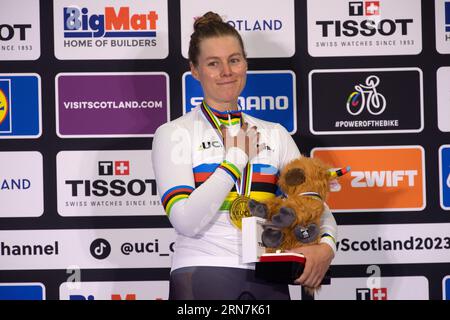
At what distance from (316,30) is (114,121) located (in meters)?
1.04

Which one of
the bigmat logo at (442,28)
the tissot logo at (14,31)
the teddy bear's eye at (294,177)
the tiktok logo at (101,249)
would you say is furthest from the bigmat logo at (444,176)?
the tissot logo at (14,31)

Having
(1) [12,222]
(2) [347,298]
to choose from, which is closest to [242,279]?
(2) [347,298]

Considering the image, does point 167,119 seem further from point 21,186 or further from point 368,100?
point 368,100

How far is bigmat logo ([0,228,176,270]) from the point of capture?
132 inches

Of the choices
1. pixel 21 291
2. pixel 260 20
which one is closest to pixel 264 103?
pixel 260 20

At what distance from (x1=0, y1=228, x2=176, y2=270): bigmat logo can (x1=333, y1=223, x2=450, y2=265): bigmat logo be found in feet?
2.72

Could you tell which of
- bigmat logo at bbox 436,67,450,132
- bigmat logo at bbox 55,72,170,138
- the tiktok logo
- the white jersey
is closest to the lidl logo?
bigmat logo at bbox 55,72,170,138

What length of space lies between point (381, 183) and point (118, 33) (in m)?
1.42

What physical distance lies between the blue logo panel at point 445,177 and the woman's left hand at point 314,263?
3.67 ft

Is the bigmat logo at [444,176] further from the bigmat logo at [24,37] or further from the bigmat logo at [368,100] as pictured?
the bigmat logo at [24,37]

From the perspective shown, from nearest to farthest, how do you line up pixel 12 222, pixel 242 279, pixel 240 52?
pixel 242 279, pixel 240 52, pixel 12 222

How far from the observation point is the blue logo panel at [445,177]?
3365 millimetres
